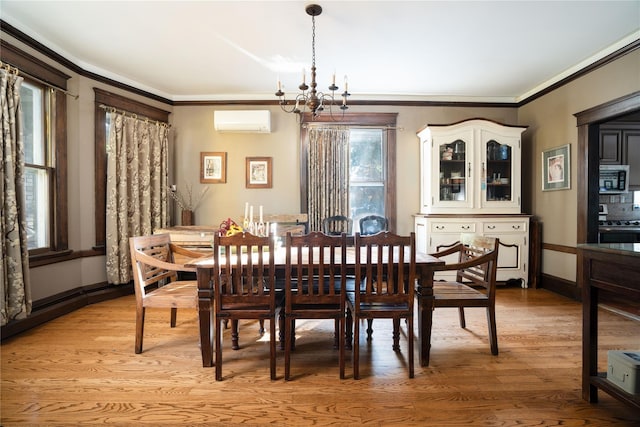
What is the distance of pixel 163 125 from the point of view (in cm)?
429

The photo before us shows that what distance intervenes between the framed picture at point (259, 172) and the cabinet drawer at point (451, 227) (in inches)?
90.6

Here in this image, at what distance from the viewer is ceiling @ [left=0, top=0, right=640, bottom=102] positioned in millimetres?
2500

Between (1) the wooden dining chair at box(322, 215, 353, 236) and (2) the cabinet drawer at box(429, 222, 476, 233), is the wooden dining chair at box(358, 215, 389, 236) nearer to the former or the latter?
(1) the wooden dining chair at box(322, 215, 353, 236)

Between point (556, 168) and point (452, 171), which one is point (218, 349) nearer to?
point (452, 171)

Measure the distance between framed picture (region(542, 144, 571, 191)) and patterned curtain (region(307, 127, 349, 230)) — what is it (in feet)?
8.37

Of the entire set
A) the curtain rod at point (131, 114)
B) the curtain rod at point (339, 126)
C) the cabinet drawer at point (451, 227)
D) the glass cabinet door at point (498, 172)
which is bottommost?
the cabinet drawer at point (451, 227)

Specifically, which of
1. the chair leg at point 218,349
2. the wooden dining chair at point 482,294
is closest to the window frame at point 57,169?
the chair leg at point 218,349

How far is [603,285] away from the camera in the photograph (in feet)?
5.16

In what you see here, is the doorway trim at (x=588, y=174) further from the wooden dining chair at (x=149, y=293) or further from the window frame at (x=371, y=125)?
the wooden dining chair at (x=149, y=293)

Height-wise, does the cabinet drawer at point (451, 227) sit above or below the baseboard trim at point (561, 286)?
above

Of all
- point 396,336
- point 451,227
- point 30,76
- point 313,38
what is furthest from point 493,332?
point 30,76

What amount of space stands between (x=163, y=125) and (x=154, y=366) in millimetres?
3265

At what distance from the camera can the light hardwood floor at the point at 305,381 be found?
1.64 m

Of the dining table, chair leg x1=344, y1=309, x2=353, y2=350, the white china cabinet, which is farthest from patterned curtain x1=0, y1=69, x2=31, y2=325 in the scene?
the white china cabinet
